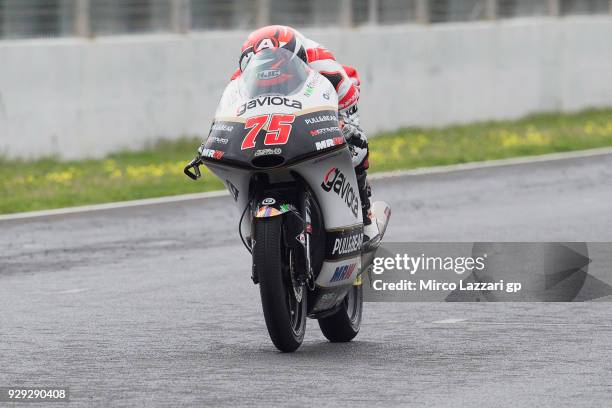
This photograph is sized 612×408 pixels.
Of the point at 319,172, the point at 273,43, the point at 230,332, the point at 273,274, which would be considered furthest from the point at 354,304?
the point at 273,43

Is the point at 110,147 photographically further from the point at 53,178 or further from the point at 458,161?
the point at 458,161

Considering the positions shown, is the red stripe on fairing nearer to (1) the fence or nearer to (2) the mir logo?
(2) the mir logo

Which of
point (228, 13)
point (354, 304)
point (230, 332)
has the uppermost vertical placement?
point (354, 304)

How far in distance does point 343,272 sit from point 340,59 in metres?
14.9

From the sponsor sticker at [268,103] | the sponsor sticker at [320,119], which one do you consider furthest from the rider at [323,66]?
the sponsor sticker at [268,103]

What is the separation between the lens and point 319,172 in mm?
8461

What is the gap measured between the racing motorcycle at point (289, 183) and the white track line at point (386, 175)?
296 inches

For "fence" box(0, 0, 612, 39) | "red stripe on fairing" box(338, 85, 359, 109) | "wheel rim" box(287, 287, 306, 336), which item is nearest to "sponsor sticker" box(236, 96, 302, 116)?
"red stripe on fairing" box(338, 85, 359, 109)

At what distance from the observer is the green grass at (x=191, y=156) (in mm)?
17531

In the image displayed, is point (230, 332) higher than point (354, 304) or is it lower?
lower

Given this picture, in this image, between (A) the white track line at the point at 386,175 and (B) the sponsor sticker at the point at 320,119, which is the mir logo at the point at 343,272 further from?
(A) the white track line at the point at 386,175

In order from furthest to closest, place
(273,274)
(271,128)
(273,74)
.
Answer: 1. (273,74)
2. (271,128)
3. (273,274)

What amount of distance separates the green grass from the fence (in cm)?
157

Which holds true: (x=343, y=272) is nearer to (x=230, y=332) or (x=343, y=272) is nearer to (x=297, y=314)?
(x=297, y=314)
